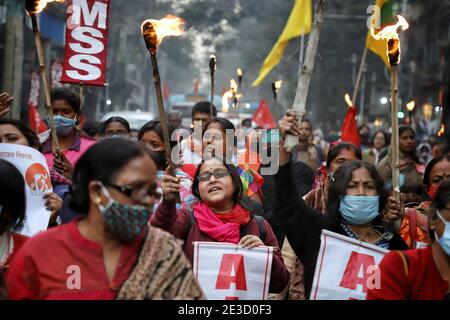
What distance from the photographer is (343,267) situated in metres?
4.07

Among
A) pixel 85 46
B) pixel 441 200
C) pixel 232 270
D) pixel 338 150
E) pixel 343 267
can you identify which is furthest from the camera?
pixel 338 150

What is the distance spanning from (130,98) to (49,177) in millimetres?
49523

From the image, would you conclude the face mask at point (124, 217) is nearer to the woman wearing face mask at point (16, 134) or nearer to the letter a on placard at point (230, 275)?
the letter a on placard at point (230, 275)

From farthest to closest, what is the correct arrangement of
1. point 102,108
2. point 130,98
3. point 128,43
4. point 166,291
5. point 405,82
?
point 130,98 < point 128,43 < point 405,82 < point 102,108 < point 166,291

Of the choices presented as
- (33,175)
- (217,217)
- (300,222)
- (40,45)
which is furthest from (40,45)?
(300,222)

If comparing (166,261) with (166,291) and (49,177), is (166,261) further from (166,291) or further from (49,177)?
(49,177)

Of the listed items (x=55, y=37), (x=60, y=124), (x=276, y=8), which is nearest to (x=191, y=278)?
(x=60, y=124)

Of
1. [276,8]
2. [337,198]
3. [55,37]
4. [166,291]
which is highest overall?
[276,8]

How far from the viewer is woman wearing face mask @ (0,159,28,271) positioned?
3.58m

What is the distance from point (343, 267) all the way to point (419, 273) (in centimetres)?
82

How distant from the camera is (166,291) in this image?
2967mm

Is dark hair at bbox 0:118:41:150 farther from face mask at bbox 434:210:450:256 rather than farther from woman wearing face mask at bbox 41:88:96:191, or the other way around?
face mask at bbox 434:210:450:256

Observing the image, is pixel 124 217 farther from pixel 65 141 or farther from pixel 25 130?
pixel 65 141

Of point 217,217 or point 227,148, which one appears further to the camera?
point 227,148
